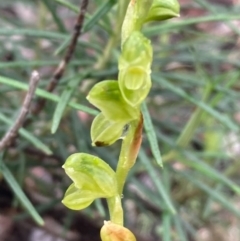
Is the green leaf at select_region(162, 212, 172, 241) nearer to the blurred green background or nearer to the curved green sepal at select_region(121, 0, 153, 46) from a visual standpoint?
the blurred green background

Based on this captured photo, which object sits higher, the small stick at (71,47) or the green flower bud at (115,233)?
the small stick at (71,47)

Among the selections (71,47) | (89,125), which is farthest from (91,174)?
(89,125)

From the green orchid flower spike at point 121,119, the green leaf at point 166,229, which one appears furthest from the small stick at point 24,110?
the green leaf at point 166,229

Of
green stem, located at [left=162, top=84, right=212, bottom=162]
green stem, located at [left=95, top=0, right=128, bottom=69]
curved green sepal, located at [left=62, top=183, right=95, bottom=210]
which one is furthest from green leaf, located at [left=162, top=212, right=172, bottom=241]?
curved green sepal, located at [left=62, top=183, right=95, bottom=210]

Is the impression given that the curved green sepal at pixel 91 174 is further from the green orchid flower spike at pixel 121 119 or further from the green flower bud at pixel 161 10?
the green flower bud at pixel 161 10

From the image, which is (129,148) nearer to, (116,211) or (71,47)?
(116,211)

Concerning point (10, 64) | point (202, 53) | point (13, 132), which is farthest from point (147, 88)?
point (202, 53)

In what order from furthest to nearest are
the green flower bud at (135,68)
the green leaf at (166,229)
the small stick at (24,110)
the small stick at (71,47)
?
the green leaf at (166,229), the small stick at (71,47), the small stick at (24,110), the green flower bud at (135,68)
